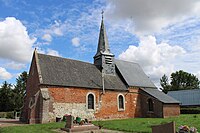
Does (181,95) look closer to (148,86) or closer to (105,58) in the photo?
(148,86)

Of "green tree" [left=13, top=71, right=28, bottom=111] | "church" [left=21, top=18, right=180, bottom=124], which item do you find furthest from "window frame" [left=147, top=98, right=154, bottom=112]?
"green tree" [left=13, top=71, right=28, bottom=111]

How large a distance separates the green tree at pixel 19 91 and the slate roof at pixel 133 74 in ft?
84.7

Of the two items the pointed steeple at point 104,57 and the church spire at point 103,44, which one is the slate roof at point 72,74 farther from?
the church spire at point 103,44

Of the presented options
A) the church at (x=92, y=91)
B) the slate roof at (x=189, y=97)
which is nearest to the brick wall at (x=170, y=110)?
the church at (x=92, y=91)

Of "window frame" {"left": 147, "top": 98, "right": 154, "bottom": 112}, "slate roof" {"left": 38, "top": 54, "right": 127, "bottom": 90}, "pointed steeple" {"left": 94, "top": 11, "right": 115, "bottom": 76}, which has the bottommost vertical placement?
"window frame" {"left": 147, "top": 98, "right": 154, "bottom": 112}

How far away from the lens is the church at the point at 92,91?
22.9m

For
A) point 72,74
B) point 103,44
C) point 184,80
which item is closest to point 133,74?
point 103,44

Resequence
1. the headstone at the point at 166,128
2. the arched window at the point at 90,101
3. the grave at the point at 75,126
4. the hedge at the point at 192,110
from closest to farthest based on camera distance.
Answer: the headstone at the point at 166,128, the grave at the point at 75,126, the arched window at the point at 90,101, the hedge at the point at 192,110

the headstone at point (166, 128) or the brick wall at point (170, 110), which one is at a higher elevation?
the headstone at point (166, 128)

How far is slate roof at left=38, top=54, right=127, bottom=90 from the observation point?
24.3m

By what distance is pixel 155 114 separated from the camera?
29.5 meters

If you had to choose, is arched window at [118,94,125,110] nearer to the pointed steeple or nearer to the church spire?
the pointed steeple

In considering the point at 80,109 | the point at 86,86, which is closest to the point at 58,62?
the point at 86,86

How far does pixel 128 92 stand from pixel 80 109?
8.55 m
